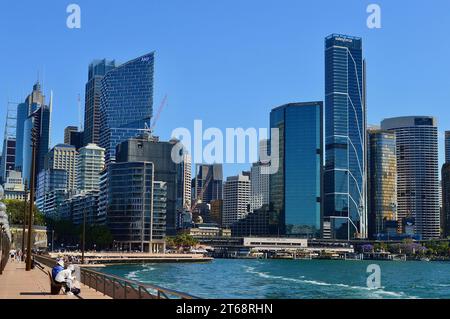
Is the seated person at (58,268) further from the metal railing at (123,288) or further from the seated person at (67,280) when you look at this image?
the metal railing at (123,288)

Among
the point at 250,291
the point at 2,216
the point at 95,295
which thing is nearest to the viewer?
the point at 95,295

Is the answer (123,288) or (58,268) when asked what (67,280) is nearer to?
(58,268)

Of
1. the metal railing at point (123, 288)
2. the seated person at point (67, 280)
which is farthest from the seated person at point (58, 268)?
the metal railing at point (123, 288)

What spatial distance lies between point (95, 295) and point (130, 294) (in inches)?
243

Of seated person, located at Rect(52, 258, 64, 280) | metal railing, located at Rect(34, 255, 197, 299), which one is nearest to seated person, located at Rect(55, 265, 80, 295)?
seated person, located at Rect(52, 258, 64, 280)

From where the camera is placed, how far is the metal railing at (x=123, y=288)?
19877 millimetres

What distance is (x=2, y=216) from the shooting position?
1540 inches

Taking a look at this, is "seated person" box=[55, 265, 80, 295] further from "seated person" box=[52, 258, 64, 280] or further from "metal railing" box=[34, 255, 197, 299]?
"metal railing" box=[34, 255, 197, 299]

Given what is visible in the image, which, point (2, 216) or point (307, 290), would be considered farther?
point (307, 290)

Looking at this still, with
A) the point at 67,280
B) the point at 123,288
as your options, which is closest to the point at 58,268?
the point at 67,280

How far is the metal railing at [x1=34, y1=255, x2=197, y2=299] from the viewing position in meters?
19.9

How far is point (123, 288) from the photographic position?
84.2 feet
